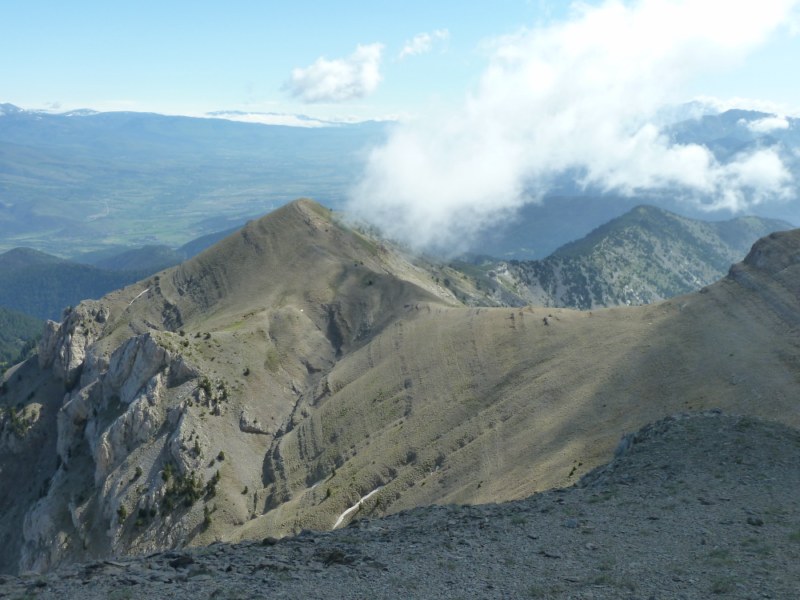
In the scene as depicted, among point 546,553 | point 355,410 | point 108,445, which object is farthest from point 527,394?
point 108,445

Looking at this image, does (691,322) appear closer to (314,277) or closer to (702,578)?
(702,578)

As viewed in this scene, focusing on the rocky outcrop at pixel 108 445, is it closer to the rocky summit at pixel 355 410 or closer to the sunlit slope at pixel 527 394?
the rocky summit at pixel 355 410

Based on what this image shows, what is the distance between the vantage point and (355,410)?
10519cm

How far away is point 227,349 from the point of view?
12125 cm

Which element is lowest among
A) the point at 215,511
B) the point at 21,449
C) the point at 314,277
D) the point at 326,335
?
the point at 21,449

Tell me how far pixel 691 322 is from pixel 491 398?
30.2 meters

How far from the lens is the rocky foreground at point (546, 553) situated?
1093 inches

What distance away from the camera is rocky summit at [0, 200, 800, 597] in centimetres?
6719

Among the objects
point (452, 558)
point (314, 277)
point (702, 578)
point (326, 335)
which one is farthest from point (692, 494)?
point (314, 277)

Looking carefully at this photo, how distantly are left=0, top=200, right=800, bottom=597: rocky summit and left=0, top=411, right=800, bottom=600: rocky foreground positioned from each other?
421mm

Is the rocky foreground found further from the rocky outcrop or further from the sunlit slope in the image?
the rocky outcrop

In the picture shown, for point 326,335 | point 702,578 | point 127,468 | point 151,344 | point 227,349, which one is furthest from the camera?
point 326,335

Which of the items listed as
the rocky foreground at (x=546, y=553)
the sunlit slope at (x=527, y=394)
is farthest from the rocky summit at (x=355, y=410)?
the rocky foreground at (x=546, y=553)

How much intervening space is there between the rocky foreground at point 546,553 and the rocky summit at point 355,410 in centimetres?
42
